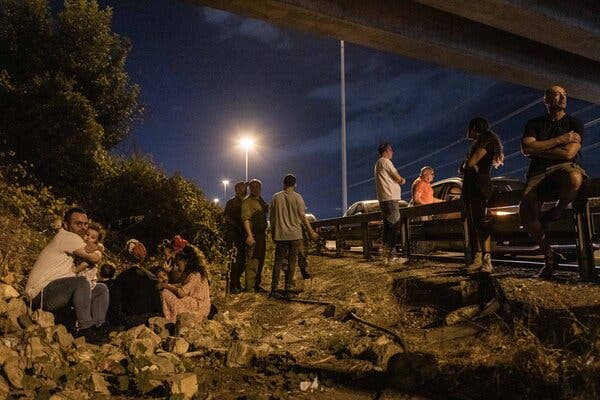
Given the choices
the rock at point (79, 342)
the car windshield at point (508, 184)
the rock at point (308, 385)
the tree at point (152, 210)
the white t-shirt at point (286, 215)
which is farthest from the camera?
the tree at point (152, 210)

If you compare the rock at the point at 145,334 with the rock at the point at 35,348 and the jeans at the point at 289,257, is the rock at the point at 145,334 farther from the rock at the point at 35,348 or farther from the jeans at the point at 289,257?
the jeans at the point at 289,257

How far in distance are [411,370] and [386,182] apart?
191 inches

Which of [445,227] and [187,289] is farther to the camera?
[445,227]

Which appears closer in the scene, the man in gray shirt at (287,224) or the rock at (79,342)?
the rock at (79,342)

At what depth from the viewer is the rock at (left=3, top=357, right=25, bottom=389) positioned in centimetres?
340

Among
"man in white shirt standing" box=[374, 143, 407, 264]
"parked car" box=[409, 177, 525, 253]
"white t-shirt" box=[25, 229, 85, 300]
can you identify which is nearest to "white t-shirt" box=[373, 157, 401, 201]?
"man in white shirt standing" box=[374, 143, 407, 264]

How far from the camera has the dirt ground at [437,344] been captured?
318cm

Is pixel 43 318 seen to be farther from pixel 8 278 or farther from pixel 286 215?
pixel 286 215

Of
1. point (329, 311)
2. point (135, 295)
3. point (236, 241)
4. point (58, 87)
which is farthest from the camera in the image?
point (58, 87)

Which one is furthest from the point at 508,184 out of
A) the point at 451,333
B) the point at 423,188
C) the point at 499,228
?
the point at 451,333

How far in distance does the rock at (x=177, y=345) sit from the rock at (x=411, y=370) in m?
2.15

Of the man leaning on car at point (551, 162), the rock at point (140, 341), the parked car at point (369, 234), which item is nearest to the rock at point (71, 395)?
the rock at point (140, 341)

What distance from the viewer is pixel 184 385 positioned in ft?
11.1

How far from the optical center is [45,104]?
418 inches
